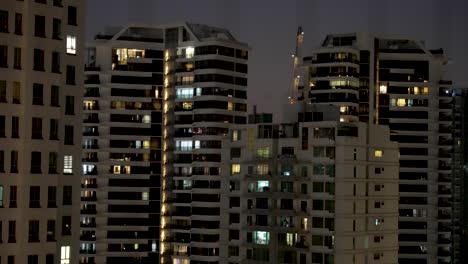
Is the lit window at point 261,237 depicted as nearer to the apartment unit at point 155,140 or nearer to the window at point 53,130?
the apartment unit at point 155,140

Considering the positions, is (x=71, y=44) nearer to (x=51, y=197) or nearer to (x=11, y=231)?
(x=51, y=197)

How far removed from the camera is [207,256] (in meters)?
91.2

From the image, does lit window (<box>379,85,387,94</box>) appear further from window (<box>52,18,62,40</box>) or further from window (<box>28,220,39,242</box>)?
window (<box>28,220,39,242</box>)

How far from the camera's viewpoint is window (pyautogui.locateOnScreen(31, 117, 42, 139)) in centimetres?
4172

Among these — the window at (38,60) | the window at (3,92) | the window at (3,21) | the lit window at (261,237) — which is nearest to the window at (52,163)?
the window at (3,92)

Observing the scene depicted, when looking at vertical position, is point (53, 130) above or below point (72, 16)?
below

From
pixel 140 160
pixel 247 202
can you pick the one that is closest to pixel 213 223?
pixel 140 160

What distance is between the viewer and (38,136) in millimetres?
41750

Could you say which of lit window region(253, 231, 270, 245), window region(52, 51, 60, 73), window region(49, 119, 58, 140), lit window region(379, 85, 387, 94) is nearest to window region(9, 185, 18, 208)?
window region(49, 119, 58, 140)

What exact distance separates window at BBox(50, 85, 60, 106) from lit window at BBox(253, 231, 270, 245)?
3305 centimetres

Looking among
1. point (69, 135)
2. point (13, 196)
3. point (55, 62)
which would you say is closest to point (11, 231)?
point (13, 196)

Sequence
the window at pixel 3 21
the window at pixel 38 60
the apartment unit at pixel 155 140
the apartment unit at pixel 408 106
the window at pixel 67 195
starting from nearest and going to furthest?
1. the window at pixel 3 21
2. the window at pixel 38 60
3. the window at pixel 67 195
4. the apartment unit at pixel 155 140
5. the apartment unit at pixel 408 106

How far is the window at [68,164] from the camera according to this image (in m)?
43.3

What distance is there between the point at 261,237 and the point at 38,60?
114 ft
